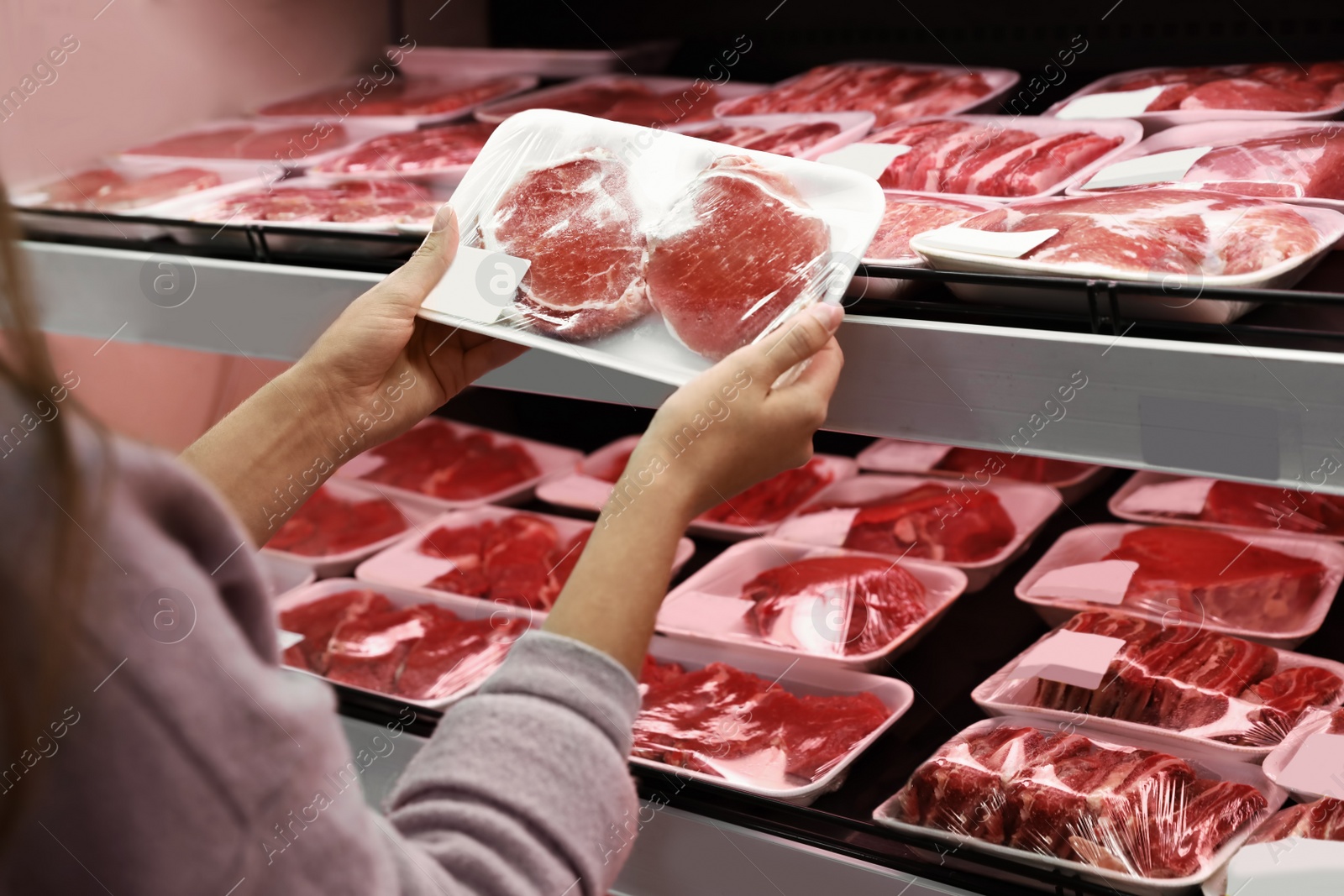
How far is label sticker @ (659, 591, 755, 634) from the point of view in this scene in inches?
63.6

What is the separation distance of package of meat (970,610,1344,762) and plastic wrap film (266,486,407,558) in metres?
1.11

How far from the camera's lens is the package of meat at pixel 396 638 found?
5.23 feet

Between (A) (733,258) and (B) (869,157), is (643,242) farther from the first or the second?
(B) (869,157)

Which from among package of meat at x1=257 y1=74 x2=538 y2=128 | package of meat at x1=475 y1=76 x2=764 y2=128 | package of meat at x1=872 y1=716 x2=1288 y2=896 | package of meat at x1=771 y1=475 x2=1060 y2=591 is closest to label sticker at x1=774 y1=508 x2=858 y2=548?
package of meat at x1=771 y1=475 x2=1060 y2=591

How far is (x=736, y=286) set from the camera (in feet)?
3.59

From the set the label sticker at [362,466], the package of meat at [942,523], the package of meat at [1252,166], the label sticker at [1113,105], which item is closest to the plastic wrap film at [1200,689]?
the package of meat at [942,523]

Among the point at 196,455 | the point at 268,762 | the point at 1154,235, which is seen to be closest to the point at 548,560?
the point at 196,455

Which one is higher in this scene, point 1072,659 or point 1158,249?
point 1158,249

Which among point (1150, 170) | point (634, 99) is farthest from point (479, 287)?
point (634, 99)

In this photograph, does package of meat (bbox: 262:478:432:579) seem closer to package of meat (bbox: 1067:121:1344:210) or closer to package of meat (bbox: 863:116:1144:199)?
package of meat (bbox: 863:116:1144:199)

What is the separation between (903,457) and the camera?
2010mm

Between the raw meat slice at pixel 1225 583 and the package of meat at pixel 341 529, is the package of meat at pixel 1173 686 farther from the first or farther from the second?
the package of meat at pixel 341 529

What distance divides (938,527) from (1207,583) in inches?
15.3

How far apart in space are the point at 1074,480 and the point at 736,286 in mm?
975
